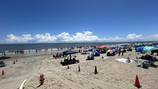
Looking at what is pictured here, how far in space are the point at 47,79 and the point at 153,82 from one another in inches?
499

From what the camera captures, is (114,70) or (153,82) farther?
(114,70)

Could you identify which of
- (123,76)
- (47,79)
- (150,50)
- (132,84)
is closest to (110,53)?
(150,50)

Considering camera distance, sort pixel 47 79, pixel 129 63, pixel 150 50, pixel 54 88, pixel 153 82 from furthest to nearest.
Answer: pixel 150 50
pixel 129 63
pixel 153 82
pixel 47 79
pixel 54 88

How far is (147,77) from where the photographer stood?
24234 millimetres

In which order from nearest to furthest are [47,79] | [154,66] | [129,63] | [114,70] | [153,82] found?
[47,79], [153,82], [114,70], [154,66], [129,63]

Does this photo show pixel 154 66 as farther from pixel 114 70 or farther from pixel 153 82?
pixel 153 82

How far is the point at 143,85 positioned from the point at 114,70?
776 centimetres

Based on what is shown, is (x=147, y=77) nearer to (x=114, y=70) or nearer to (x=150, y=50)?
(x=114, y=70)

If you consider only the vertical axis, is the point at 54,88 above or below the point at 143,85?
above

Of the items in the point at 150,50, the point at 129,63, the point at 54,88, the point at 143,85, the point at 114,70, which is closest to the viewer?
the point at 54,88

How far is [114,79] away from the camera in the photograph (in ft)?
73.9

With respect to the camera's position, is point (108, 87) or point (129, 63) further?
point (129, 63)

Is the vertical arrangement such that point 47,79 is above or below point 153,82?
above

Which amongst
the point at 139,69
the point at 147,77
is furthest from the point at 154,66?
the point at 147,77
